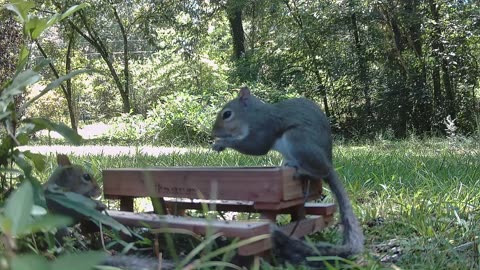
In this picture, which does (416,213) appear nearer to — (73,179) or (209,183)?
(209,183)

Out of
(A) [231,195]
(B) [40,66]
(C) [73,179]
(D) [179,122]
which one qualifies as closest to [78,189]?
(C) [73,179]

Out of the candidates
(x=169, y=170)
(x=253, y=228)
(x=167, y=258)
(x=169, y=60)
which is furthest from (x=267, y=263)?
(x=169, y=60)

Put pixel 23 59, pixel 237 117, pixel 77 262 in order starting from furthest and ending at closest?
1. pixel 237 117
2. pixel 23 59
3. pixel 77 262

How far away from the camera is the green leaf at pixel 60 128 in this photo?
4.46 feet

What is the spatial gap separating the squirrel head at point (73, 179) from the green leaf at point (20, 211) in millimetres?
1237

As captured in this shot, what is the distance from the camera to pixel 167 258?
5.31ft

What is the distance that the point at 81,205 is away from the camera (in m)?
1.43

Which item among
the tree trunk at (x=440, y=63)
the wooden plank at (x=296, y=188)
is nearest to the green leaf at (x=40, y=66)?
the wooden plank at (x=296, y=188)

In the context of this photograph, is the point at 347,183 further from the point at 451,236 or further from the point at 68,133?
the point at 68,133

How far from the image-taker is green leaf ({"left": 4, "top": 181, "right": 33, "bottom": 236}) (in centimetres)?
56

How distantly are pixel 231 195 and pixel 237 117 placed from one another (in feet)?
1.42

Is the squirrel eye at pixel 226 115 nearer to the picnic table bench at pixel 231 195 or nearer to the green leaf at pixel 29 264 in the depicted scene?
the picnic table bench at pixel 231 195

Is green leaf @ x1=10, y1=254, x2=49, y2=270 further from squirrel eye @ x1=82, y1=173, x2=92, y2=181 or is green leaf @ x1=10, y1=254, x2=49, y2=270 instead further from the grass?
squirrel eye @ x1=82, y1=173, x2=92, y2=181

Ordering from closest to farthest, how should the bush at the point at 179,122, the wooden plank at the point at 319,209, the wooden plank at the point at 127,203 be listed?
the wooden plank at the point at 319,209 → the wooden plank at the point at 127,203 → the bush at the point at 179,122
